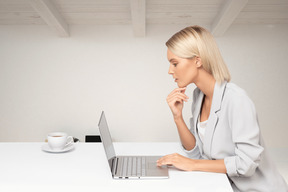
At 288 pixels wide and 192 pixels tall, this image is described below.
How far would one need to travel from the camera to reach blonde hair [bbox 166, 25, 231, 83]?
127cm

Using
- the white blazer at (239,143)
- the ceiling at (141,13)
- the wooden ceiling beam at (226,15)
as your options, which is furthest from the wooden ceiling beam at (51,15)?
the white blazer at (239,143)

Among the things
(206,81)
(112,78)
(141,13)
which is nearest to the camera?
(206,81)

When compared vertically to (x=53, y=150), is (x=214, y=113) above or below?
above

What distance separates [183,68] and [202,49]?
116 mm

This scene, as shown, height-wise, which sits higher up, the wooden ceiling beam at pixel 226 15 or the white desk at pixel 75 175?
the wooden ceiling beam at pixel 226 15

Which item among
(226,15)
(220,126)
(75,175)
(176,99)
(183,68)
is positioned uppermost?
(226,15)

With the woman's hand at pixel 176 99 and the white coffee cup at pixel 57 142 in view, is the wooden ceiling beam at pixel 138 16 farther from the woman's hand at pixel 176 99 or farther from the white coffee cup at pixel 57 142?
the white coffee cup at pixel 57 142

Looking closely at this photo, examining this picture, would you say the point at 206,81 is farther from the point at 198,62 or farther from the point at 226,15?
the point at 226,15

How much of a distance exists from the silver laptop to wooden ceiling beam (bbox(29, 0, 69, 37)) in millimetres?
1703

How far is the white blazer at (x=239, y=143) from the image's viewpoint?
114cm

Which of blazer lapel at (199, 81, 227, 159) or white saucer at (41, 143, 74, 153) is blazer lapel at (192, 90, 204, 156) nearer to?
blazer lapel at (199, 81, 227, 159)

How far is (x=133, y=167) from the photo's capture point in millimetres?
1188

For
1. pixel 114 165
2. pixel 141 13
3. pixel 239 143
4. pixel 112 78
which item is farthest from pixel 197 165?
pixel 112 78

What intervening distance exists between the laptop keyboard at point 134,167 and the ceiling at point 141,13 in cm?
153
